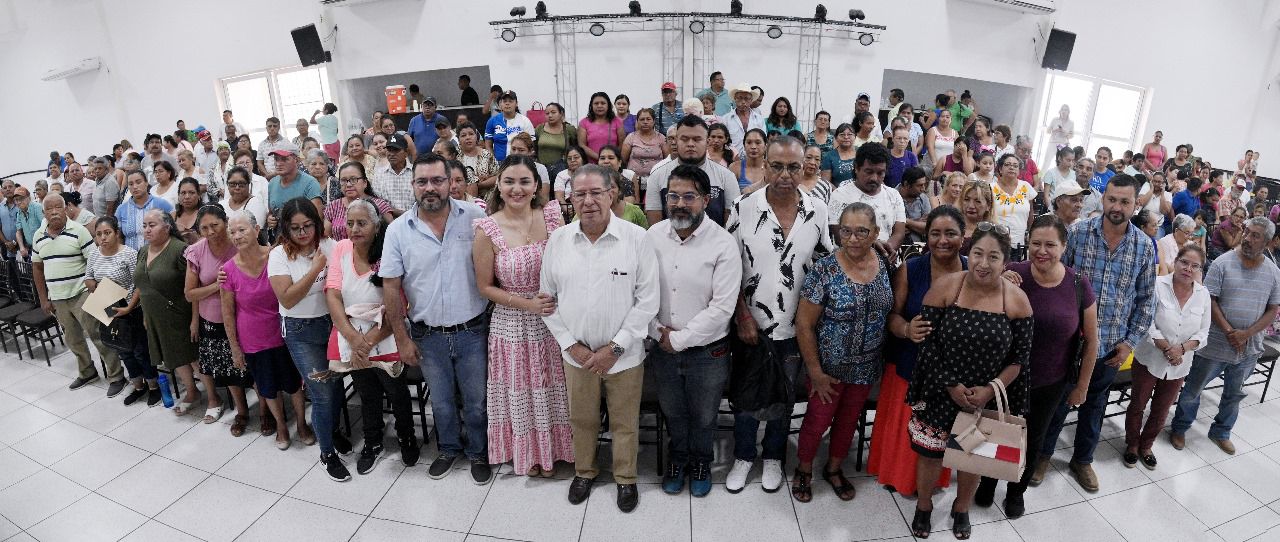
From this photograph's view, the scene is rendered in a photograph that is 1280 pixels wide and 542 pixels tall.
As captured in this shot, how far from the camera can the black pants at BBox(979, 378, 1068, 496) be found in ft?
8.41

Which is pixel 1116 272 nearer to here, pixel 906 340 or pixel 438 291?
pixel 906 340

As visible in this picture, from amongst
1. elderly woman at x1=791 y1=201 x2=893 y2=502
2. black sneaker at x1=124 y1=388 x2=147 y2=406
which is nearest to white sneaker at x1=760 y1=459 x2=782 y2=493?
elderly woman at x1=791 y1=201 x2=893 y2=502

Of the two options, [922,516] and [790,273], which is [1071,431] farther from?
[790,273]

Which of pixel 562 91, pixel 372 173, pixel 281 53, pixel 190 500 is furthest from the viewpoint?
pixel 281 53

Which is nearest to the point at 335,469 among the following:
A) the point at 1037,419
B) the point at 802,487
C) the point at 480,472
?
the point at 480,472

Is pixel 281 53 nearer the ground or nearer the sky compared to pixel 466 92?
nearer the sky

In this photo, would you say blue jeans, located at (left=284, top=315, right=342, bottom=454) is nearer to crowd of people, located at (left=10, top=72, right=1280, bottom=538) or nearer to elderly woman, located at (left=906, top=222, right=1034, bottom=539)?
crowd of people, located at (left=10, top=72, right=1280, bottom=538)

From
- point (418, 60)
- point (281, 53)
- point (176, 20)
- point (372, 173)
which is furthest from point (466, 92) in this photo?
point (176, 20)

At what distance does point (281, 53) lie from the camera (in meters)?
10.3

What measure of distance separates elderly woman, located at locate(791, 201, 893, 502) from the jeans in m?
0.40

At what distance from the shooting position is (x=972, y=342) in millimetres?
2258

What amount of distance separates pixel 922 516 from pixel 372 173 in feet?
14.5

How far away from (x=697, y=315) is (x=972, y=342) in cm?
107

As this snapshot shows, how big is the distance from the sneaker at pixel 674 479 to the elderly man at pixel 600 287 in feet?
1.87
